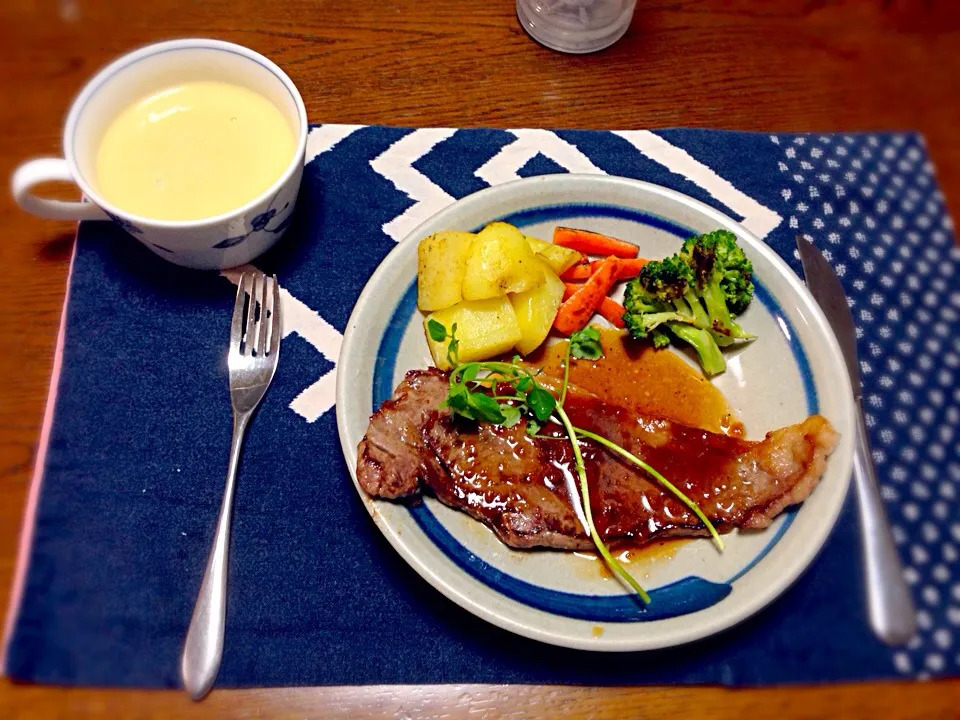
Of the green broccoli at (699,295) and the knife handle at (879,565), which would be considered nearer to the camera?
the knife handle at (879,565)

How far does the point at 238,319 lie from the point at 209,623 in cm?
87

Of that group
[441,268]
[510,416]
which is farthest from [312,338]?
[510,416]

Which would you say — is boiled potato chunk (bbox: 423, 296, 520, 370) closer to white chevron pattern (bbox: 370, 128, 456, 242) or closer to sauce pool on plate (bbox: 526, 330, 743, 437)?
sauce pool on plate (bbox: 526, 330, 743, 437)

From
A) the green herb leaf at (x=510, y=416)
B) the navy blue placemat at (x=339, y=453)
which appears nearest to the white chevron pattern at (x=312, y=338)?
the navy blue placemat at (x=339, y=453)

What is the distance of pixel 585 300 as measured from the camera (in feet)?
6.95

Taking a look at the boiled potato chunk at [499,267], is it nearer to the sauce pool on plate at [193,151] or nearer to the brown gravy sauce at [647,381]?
the brown gravy sauce at [647,381]

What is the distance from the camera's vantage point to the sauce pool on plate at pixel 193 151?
6.36ft

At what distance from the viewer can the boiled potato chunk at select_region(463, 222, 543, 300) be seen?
6.48 ft

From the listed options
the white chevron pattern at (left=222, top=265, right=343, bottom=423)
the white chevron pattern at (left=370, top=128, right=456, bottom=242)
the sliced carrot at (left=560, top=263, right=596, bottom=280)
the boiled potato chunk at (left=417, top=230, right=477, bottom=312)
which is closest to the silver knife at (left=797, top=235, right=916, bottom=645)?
the sliced carrot at (left=560, top=263, right=596, bottom=280)

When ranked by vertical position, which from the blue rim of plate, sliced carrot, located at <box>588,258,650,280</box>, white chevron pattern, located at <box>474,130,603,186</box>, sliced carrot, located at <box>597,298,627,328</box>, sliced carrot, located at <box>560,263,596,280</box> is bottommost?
the blue rim of plate

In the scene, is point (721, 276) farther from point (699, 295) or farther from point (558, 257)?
point (558, 257)

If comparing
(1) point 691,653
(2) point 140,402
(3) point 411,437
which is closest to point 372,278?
(3) point 411,437

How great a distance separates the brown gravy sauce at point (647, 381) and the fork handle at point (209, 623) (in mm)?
1026

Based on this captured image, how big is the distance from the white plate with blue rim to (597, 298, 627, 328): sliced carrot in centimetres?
21
